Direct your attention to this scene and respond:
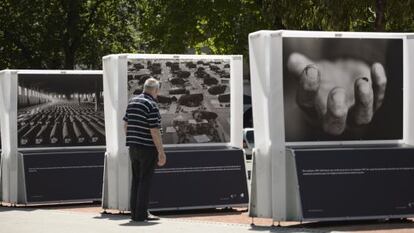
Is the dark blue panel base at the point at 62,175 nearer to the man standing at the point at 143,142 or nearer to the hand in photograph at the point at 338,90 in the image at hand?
the man standing at the point at 143,142

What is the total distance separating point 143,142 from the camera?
1216 cm

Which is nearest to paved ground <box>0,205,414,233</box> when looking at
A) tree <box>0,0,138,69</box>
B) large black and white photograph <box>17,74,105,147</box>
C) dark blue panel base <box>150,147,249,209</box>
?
dark blue panel base <box>150,147,249,209</box>

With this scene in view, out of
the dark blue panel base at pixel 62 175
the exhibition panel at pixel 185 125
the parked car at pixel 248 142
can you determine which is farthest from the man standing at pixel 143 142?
the parked car at pixel 248 142

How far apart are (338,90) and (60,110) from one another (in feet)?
18.7

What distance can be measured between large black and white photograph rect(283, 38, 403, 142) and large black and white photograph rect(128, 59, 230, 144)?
2856 mm

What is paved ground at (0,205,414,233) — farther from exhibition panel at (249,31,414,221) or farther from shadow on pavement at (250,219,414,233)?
exhibition panel at (249,31,414,221)

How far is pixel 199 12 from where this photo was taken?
3466 cm

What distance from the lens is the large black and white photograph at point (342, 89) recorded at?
11.7 m

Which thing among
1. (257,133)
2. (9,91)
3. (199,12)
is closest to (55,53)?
(199,12)

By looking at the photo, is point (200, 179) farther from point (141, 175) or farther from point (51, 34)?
point (51, 34)

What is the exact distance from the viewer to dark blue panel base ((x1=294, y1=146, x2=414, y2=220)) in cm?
1140

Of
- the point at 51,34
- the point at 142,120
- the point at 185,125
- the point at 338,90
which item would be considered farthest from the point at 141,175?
the point at 51,34

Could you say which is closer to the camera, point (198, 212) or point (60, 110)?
point (198, 212)

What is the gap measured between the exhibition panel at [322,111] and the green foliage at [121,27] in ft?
40.0
